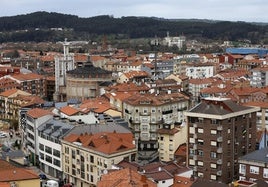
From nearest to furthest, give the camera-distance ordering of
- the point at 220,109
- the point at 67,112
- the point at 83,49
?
1. the point at 220,109
2. the point at 67,112
3. the point at 83,49

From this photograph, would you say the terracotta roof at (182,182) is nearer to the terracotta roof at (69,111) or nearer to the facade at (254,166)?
the facade at (254,166)

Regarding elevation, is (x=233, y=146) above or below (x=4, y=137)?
above

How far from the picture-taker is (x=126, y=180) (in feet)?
111

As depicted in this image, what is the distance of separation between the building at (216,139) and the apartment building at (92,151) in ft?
19.4

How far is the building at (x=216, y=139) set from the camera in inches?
1593

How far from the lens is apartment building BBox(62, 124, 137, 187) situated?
144 ft

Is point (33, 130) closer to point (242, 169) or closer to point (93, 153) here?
point (93, 153)

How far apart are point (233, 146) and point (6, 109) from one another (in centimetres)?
4647

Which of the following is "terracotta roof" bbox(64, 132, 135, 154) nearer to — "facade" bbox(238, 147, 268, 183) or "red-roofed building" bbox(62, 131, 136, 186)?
"red-roofed building" bbox(62, 131, 136, 186)

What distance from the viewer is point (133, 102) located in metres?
60.3

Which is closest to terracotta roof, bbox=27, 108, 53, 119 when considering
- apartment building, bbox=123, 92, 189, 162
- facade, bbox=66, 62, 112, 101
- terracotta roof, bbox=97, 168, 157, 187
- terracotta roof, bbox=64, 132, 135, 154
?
terracotta roof, bbox=64, 132, 135, 154

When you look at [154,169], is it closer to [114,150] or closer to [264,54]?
[114,150]

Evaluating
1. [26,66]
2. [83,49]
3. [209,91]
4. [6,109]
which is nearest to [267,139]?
[209,91]

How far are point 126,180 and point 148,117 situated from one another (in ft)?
84.3
